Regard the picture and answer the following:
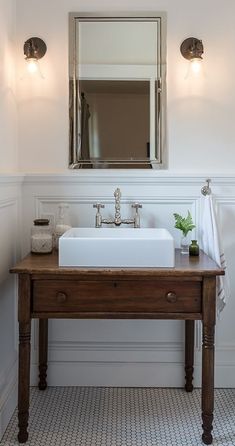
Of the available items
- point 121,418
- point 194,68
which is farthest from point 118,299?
point 194,68

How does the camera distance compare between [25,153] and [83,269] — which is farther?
[25,153]

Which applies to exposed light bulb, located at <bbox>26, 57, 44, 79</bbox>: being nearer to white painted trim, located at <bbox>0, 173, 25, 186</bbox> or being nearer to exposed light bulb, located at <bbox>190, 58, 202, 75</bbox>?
white painted trim, located at <bbox>0, 173, 25, 186</bbox>

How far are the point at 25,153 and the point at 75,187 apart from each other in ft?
1.01

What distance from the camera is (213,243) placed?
234 centimetres

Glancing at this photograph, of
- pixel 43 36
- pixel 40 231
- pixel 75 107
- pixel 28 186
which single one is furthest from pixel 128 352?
pixel 43 36

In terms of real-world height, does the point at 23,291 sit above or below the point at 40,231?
below

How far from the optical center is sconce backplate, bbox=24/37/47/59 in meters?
2.44

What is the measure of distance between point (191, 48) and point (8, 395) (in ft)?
6.11

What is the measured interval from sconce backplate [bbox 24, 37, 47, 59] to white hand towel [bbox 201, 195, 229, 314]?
3.56ft

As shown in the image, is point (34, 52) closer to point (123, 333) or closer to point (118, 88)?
point (118, 88)

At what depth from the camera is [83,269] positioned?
197 cm

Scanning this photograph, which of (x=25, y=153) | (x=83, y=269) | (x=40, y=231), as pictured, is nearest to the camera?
(x=83, y=269)

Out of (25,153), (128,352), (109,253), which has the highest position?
(25,153)

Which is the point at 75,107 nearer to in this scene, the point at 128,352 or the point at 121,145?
the point at 121,145
